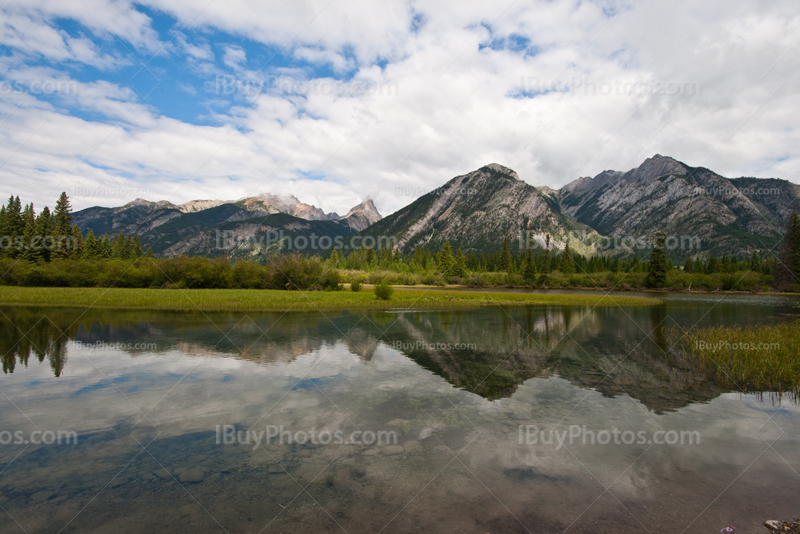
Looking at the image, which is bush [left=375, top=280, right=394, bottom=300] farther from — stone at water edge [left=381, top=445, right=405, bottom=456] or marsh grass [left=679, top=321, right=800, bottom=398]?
stone at water edge [left=381, top=445, right=405, bottom=456]

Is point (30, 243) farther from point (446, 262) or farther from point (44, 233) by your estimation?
point (446, 262)

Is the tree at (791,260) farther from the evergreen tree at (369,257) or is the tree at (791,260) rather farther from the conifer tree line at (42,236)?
the conifer tree line at (42,236)

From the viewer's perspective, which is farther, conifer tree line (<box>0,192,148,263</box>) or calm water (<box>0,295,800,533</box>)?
conifer tree line (<box>0,192,148,263</box>)

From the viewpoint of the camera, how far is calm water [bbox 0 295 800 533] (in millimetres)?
5883

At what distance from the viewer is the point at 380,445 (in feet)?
27.7

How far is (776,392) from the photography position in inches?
528

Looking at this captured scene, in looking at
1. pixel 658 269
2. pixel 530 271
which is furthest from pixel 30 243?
pixel 658 269

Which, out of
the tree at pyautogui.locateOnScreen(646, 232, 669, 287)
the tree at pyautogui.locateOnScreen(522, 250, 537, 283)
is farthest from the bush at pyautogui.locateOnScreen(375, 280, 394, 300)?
the tree at pyautogui.locateOnScreen(646, 232, 669, 287)

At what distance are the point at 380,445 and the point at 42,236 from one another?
3953 inches

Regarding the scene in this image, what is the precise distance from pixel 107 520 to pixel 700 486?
10119 mm

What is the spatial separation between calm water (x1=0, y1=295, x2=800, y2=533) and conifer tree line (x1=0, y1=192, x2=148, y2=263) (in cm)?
7555

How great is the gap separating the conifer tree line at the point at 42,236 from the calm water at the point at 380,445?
7555cm

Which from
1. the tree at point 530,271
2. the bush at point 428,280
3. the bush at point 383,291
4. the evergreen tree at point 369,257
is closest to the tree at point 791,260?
the tree at point 530,271

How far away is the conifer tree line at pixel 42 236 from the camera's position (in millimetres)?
71438
